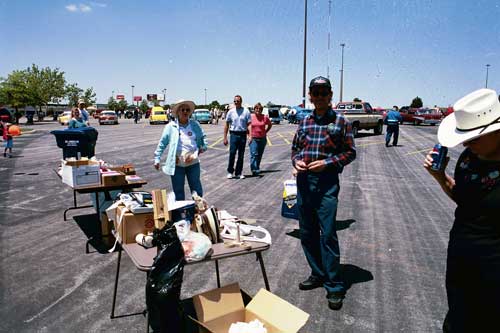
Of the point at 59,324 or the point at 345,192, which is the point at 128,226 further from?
the point at 345,192

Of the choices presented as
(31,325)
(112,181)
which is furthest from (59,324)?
(112,181)

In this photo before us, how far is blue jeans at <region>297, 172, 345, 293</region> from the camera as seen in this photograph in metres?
3.73

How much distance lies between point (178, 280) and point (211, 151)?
46.5 feet

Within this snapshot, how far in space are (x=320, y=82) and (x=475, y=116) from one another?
6.00 feet

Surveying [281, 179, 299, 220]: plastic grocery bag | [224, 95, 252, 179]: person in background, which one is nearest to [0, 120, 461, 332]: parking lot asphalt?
[281, 179, 299, 220]: plastic grocery bag

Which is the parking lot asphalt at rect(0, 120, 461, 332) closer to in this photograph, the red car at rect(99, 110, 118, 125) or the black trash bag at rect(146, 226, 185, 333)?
the black trash bag at rect(146, 226, 185, 333)

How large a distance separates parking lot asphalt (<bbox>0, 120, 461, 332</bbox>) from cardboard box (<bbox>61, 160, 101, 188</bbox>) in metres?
0.89

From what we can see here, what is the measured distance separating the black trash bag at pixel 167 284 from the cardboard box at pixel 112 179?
2898 mm

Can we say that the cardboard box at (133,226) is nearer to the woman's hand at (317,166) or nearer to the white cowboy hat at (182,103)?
the woman's hand at (317,166)

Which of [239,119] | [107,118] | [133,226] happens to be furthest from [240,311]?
[107,118]

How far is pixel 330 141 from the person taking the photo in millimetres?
3758

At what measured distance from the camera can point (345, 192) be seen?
29.4 ft

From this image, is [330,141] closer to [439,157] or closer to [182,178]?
[439,157]

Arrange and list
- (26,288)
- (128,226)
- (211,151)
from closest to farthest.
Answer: (128,226) < (26,288) < (211,151)
